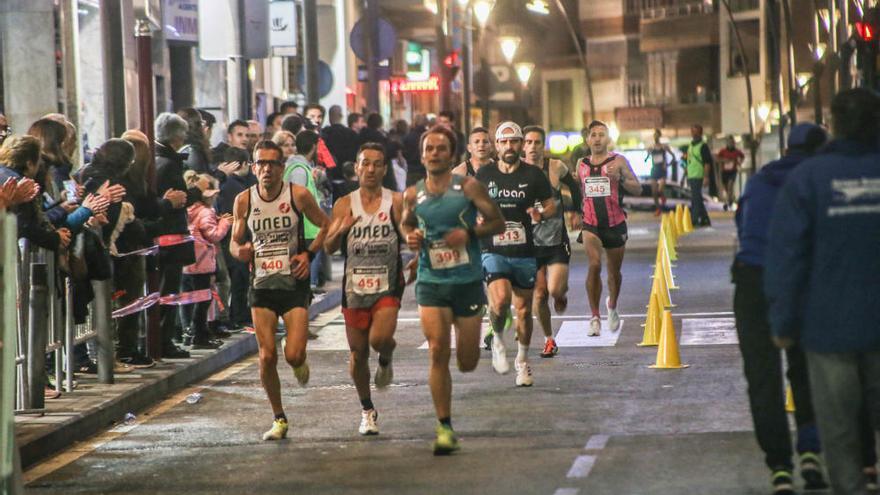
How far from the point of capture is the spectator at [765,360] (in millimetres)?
8969

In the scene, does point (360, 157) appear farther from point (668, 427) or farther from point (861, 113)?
point (861, 113)

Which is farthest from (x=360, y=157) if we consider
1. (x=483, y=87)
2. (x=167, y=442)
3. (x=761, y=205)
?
(x=483, y=87)

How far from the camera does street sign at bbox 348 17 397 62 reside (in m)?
31.7

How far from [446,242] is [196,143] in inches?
245

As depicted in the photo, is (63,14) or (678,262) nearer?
(63,14)

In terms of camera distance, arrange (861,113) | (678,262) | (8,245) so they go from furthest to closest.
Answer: (678,262), (8,245), (861,113)

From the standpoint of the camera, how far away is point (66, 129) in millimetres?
13578

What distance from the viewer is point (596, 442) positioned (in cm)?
1104

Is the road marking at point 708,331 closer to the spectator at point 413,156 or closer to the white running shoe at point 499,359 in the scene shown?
the white running shoe at point 499,359

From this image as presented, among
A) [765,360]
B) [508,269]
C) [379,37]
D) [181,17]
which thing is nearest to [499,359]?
[508,269]

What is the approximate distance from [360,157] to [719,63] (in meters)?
76.9

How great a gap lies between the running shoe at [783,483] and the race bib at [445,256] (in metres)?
2.97

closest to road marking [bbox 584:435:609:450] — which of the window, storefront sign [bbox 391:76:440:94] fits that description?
storefront sign [bbox 391:76:440:94]

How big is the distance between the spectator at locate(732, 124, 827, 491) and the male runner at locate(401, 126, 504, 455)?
2478mm
